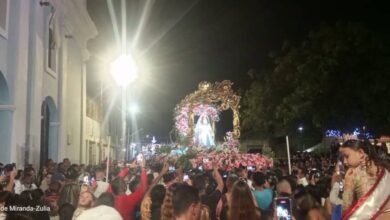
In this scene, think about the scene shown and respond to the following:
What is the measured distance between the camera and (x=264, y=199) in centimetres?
741

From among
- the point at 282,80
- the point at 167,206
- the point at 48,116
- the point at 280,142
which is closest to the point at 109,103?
the point at 280,142

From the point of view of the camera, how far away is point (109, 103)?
4722 cm

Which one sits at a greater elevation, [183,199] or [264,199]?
[183,199]

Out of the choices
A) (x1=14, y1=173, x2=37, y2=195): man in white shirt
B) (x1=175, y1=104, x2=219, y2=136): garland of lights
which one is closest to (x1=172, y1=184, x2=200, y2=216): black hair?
(x1=14, y1=173, x2=37, y2=195): man in white shirt

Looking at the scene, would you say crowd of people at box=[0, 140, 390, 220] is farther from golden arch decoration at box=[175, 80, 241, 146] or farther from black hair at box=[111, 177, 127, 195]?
golden arch decoration at box=[175, 80, 241, 146]

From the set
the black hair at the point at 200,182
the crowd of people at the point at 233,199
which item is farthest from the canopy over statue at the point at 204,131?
the black hair at the point at 200,182

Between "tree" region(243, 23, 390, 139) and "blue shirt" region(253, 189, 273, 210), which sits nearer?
"blue shirt" region(253, 189, 273, 210)

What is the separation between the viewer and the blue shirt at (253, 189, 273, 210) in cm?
736

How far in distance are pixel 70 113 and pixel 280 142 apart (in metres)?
22.5

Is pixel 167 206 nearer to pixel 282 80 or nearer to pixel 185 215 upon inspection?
pixel 185 215

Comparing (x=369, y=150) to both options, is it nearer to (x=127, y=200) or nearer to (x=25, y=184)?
(x=127, y=200)

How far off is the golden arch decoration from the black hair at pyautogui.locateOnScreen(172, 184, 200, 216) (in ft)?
62.8

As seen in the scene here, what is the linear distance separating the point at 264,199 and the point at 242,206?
195 cm

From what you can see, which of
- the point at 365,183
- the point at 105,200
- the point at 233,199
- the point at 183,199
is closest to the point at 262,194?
the point at 233,199
